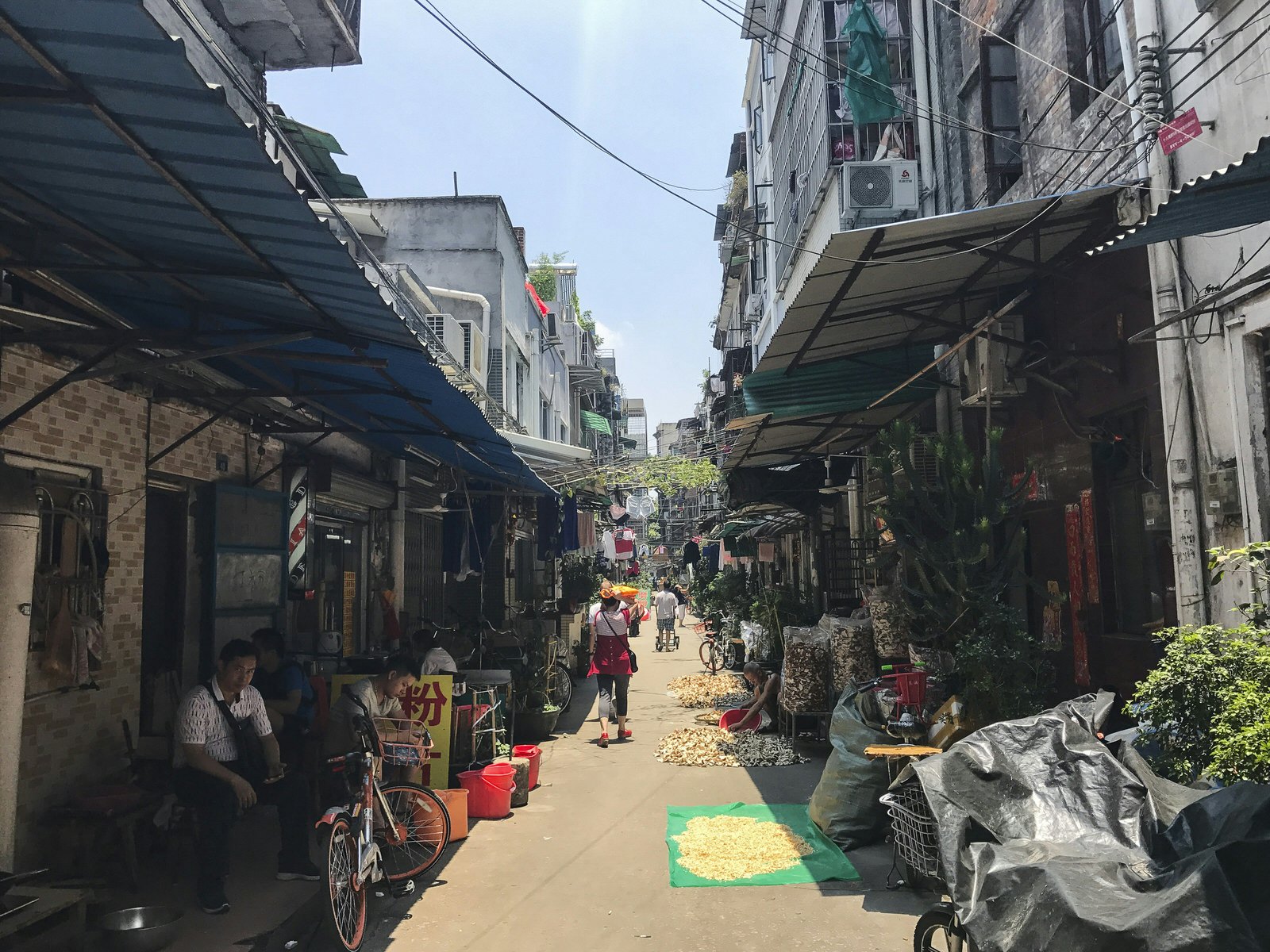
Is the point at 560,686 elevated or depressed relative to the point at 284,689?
depressed

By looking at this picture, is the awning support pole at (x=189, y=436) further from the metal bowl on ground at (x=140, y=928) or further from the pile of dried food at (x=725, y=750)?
the pile of dried food at (x=725, y=750)

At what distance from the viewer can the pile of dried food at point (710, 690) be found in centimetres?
1510

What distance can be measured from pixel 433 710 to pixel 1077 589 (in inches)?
230

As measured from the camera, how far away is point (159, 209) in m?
4.10

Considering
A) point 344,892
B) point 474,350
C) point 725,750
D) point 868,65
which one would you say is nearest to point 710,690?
point 725,750

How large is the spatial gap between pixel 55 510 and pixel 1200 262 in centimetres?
766

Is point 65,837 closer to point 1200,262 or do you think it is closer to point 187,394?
point 187,394

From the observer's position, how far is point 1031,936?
141 inches

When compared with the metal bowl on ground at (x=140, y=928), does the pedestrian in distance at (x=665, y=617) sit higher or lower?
higher

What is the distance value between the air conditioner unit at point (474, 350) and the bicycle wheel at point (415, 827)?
1447cm

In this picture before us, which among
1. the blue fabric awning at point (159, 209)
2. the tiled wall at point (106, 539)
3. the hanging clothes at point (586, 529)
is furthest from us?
the hanging clothes at point (586, 529)

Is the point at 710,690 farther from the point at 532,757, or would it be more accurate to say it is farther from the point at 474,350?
the point at 474,350

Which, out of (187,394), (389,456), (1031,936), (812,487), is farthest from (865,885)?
(812,487)

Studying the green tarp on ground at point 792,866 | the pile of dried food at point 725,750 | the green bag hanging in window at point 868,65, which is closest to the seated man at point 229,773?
the green tarp on ground at point 792,866
